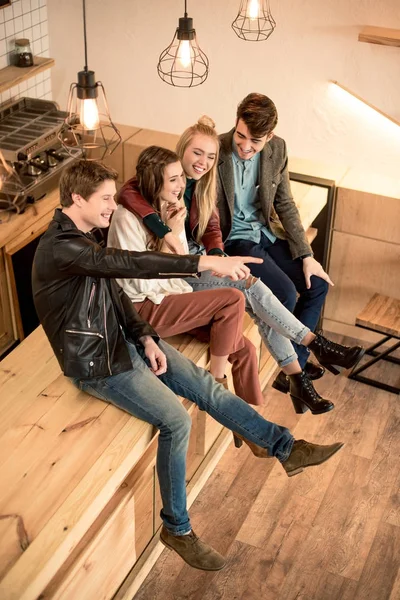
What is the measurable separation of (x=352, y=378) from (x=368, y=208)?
100cm

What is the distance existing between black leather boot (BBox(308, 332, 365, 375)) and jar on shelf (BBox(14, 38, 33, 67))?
270cm

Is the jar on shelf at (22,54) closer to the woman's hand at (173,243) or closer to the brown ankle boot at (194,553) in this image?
the woman's hand at (173,243)

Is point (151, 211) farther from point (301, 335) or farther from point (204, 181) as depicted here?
point (301, 335)

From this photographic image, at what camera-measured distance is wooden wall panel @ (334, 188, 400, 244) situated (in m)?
4.77

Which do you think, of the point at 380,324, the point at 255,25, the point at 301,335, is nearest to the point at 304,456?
A: the point at 301,335

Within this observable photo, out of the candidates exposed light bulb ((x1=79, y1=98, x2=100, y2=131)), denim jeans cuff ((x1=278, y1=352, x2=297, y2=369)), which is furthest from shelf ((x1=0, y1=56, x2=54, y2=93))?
denim jeans cuff ((x1=278, y1=352, x2=297, y2=369))

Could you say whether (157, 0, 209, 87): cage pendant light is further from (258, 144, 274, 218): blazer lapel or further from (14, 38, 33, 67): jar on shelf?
(14, 38, 33, 67): jar on shelf

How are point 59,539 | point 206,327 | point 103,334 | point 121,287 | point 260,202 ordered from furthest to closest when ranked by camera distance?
1. point 260,202
2. point 206,327
3. point 121,287
4. point 103,334
5. point 59,539

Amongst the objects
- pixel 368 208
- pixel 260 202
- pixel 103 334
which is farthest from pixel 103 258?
pixel 368 208

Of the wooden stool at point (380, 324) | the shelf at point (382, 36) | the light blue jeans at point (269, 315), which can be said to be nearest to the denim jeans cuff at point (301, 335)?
the light blue jeans at point (269, 315)

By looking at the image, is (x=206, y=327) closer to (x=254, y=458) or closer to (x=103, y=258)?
(x=103, y=258)

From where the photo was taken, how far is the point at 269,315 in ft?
11.8

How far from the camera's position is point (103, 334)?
293 cm

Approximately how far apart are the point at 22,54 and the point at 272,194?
6.79 feet
